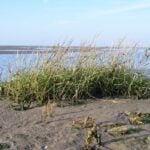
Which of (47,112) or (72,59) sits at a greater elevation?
(72,59)

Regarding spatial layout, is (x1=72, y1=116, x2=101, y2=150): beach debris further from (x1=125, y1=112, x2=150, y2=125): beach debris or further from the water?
the water

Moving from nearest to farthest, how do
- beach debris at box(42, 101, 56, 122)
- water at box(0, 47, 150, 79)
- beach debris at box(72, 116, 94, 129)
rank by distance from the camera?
beach debris at box(72, 116, 94, 129) < beach debris at box(42, 101, 56, 122) < water at box(0, 47, 150, 79)

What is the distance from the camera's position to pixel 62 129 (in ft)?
22.3

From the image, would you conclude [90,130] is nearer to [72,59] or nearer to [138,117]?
[138,117]

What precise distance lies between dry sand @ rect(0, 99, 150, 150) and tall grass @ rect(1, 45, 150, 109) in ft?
1.25

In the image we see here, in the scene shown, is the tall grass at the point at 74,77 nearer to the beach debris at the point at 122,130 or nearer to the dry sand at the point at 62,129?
the dry sand at the point at 62,129

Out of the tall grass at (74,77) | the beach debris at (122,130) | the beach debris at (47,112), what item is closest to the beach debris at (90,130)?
the beach debris at (122,130)

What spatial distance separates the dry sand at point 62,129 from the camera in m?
6.25

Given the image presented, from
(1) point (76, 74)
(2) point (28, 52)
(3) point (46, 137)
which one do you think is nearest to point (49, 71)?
(1) point (76, 74)

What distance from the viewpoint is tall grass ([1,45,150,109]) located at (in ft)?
27.8

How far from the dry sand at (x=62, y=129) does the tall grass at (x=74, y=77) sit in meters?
0.38

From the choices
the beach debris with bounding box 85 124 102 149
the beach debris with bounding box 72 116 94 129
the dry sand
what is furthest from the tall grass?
the beach debris with bounding box 85 124 102 149

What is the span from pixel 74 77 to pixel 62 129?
2.07 m

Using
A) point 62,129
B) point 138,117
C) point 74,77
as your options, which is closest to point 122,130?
point 138,117
